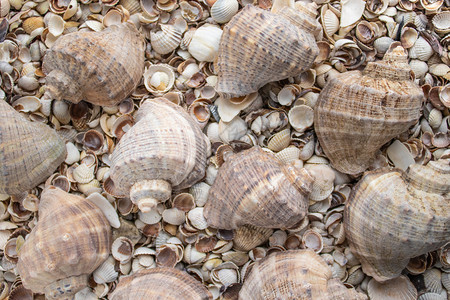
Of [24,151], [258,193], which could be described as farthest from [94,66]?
[258,193]

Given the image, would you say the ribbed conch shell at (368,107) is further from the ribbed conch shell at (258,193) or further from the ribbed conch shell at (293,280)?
the ribbed conch shell at (293,280)

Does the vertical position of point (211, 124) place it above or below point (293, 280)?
above

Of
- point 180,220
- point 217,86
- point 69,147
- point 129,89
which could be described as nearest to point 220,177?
point 180,220

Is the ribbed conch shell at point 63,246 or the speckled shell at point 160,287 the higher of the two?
the ribbed conch shell at point 63,246

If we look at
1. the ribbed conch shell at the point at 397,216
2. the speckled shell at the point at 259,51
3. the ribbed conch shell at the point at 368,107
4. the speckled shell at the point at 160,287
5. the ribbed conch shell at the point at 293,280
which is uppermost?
the speckled shell at the point at 259,51

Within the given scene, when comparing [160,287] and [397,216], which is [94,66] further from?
[397,216]

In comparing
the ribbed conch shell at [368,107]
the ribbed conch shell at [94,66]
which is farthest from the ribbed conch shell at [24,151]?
the ribbed conch shell at [368,107]

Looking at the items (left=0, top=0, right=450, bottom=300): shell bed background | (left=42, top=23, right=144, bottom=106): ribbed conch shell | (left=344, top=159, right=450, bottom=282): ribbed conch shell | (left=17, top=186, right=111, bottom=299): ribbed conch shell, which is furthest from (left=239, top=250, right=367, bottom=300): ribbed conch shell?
(left=42, top=23, right=144, bottom=106): ribbed conch shell
